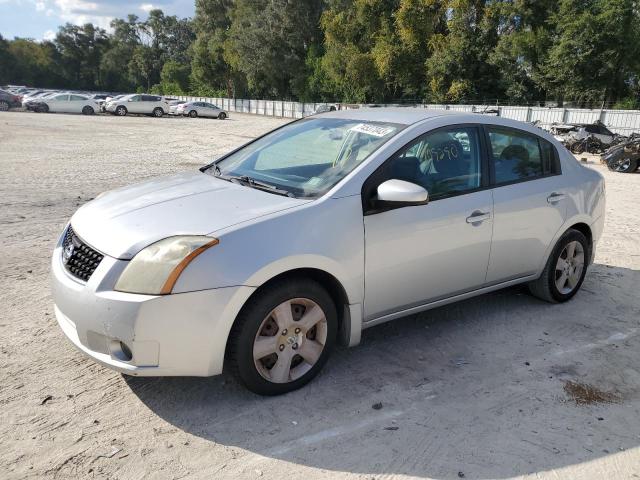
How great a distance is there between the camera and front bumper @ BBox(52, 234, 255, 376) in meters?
2.78

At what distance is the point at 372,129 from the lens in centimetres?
392

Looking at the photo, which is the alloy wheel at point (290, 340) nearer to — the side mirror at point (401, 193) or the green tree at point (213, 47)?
the side mirror at point (401, 193)

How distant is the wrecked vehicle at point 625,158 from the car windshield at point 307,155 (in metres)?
14.2

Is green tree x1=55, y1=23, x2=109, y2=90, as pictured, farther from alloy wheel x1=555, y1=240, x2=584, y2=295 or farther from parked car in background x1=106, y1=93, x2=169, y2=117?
alloy wheel x1=555, y1=240, x2=584, y2=295

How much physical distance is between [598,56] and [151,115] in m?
31.4

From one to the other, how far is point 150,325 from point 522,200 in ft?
9.86

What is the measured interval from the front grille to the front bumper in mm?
64

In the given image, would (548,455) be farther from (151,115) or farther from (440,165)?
(151,115)

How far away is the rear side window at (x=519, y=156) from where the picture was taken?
167 inches

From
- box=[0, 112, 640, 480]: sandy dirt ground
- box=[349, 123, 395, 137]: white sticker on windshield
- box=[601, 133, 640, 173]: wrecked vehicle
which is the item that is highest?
box=[349, 123, 395, 137]: white sticker on windshield

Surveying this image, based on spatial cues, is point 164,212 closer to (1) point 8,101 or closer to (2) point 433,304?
(2) point 433,304

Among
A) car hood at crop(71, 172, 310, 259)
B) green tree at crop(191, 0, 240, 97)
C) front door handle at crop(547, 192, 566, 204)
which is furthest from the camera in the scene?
green tree at crop(191, 0, 240, 97)

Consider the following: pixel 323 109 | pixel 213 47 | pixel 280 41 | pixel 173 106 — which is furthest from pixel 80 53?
pixel 323 109

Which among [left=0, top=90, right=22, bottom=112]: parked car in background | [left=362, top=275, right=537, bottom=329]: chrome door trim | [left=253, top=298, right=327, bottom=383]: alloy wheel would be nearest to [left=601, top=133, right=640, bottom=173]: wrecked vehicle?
[left=362, top=275, right=537, bottom=329]: chrome door trim
